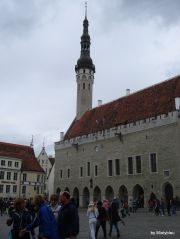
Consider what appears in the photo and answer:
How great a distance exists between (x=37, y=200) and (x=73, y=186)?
37224mm

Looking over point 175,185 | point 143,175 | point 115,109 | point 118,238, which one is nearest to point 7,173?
point 115,109

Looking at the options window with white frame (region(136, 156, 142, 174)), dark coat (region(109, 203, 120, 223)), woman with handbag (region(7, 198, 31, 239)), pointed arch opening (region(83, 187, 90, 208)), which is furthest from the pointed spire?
woman with handbag (region(7, 198, 31, 239))

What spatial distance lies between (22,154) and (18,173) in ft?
11.8

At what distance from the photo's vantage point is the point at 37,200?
5.82 m

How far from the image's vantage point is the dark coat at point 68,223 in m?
5.54

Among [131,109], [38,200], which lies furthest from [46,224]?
[131,109]

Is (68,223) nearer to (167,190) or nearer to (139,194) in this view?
(167,190)

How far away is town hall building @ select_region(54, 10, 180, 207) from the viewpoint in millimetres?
30875

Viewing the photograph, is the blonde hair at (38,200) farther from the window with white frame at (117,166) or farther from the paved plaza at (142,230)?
the window with white frame at (117,166)

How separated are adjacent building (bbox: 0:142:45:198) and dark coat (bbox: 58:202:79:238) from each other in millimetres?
41246

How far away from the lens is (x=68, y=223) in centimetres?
559

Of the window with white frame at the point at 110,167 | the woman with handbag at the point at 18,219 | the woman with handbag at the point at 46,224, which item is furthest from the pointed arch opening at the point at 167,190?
the woman with handbag at the point at 46,224

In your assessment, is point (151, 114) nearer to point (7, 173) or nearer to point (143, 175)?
point (143, 175)

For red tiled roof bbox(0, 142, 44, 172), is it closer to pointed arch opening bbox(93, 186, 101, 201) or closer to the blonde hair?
pointed arch opening bbox(93, 186, 101, 201)
